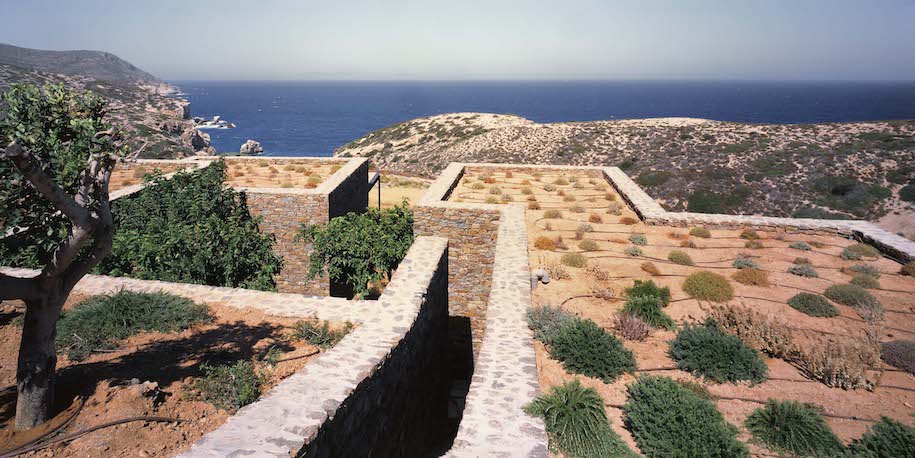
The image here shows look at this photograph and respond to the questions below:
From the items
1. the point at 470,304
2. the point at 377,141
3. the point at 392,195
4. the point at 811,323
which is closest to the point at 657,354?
the point at 811,323

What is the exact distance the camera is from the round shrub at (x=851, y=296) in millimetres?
9969

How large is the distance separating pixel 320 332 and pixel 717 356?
6855 mm

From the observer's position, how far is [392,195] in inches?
1033

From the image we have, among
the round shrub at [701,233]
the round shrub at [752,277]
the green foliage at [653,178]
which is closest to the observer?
the round shrub at [752,277]

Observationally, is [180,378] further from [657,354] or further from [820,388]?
[820,388]

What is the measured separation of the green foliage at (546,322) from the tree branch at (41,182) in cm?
634

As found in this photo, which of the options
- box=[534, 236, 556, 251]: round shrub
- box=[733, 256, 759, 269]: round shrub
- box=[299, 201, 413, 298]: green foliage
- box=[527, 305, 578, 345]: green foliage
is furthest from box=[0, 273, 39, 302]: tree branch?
box=[733, 256, 759, 269]: round shrub

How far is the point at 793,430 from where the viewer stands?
6.12m

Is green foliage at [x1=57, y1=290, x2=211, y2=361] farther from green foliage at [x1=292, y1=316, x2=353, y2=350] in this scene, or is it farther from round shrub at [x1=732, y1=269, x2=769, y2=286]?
round shrub at [x1=732, y1=269, x2=769, y2=286]

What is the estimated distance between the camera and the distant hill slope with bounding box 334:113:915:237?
31859mm

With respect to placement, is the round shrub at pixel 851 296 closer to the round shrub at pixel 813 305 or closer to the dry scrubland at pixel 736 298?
the dry scrubland at pixel 736 298

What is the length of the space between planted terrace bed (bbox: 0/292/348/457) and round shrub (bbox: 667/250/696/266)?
9.31m

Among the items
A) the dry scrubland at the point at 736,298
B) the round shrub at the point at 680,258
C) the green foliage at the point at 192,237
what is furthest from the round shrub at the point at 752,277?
the green foliage at the point at 192,237

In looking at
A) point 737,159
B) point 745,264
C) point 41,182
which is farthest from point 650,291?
point 737,159
